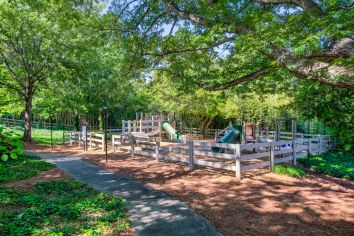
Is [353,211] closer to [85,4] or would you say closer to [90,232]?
[90,232]

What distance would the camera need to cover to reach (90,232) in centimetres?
404

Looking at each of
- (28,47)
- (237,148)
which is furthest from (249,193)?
(28,47)

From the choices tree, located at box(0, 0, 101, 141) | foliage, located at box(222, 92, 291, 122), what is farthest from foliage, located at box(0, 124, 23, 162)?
foliage, located at box(222, 92, 291, 122)

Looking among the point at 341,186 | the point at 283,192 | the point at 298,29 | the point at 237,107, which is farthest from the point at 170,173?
the point at 237,107

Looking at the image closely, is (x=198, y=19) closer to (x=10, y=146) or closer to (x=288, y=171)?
(x=10, y=146)

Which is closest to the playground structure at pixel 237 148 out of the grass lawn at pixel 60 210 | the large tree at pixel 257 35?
the large tree at pixel 257 35

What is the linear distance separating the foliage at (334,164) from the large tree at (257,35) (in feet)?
17.3

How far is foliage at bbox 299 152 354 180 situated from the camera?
31.0 feet

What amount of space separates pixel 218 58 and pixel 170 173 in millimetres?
4669

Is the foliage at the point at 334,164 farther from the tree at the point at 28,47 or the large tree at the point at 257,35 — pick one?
the tree at the point at 28,47

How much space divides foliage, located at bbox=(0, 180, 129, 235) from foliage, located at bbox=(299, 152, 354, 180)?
815 cm

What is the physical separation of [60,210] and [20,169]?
551 cm

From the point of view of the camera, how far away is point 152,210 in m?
5.26

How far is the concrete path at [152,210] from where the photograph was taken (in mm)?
4367
